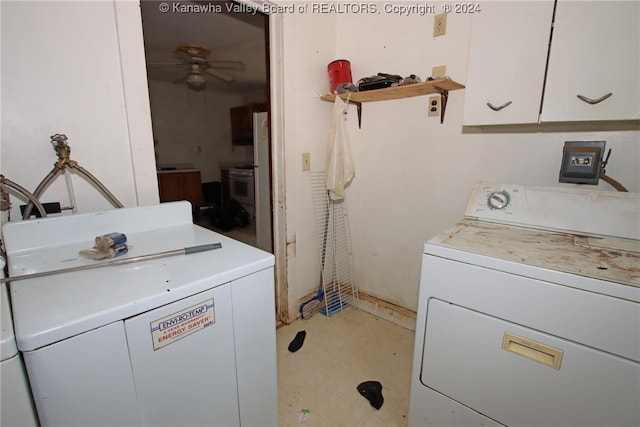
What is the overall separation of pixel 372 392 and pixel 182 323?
3.92 ft

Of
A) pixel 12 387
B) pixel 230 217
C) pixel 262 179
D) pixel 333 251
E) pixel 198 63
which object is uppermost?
pixel 198 63

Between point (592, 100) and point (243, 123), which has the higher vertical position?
point (243, 123)

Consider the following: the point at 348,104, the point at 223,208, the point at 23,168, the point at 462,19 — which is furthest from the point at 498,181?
the point at 223,208

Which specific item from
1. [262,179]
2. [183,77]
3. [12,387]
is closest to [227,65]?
[183,77]

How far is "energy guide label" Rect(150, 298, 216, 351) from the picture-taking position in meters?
0.75

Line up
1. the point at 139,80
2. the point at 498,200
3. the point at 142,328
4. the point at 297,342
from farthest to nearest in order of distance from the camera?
the point at 297,342 < the point at 498,200 < the point at 139,80 < the point at 142,328

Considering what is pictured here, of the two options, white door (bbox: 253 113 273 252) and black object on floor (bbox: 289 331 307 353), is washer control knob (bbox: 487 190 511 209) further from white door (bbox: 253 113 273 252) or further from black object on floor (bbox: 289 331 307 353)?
white door (bbox: 253 113 273 252)

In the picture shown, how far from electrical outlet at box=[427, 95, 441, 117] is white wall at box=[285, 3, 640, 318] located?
0.16ft

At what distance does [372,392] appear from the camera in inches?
61.1

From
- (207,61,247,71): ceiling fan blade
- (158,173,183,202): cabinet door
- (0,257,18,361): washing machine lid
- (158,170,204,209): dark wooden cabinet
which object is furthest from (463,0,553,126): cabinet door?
(158,173,183,202): cabinet door

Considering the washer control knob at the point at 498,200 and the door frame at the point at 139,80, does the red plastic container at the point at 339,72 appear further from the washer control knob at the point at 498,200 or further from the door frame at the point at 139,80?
the washer control knob at the point at 498,200

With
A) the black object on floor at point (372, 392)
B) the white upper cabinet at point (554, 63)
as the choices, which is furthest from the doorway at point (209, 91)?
the black object on floor at point (372, 392)

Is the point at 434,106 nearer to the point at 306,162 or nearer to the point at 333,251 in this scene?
the point at 306,162

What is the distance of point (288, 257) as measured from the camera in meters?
2.08
